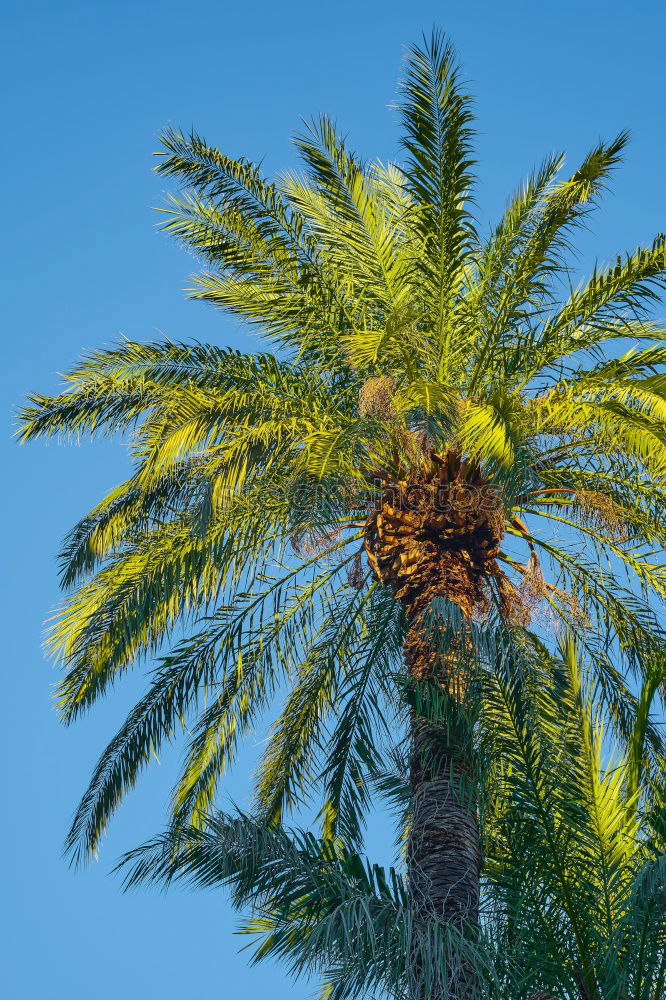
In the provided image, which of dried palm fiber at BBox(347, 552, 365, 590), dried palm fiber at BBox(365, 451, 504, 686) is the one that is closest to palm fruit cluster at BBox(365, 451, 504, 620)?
dried palm fiber at BBox(365, 451, 504, 686)

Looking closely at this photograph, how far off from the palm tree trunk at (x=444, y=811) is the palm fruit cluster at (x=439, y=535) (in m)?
Result: 0.65

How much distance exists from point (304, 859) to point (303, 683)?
8.23ft

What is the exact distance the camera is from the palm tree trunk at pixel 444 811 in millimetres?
10484

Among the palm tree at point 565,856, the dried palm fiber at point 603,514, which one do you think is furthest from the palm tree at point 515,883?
the dried palm fiber at point 603,514

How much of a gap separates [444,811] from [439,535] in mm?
2305

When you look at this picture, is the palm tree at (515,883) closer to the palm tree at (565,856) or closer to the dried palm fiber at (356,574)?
the palm tree at (565,856)

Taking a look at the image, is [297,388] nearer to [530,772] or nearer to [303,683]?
[303,683]

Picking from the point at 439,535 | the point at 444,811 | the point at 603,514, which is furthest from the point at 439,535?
the point at 444,811

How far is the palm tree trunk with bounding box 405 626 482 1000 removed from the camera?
34.4 feet

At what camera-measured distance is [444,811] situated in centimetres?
1098

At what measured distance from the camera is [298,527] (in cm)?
1108

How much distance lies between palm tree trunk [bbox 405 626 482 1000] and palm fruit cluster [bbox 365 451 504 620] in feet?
2.13

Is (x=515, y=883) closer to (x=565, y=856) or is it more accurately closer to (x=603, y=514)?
(x=565, y=856)

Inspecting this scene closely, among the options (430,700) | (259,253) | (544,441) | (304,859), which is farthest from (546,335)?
(304,859)
